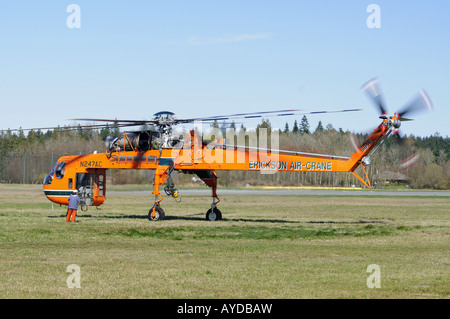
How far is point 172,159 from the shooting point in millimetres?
34625

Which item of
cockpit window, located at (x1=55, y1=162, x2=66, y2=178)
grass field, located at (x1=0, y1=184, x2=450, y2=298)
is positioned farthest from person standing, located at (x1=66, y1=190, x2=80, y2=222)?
cockpit window, located at (x1=55, y1=162, x2=66, y2=178)

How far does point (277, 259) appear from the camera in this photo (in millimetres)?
20016

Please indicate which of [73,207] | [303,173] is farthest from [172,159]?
[303,173]

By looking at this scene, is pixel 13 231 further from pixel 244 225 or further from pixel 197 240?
pixel 244 225

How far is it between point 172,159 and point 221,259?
50.3ft

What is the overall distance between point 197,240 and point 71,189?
45.7ft

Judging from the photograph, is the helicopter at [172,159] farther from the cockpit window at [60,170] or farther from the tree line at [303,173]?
the tree line at [303,173]

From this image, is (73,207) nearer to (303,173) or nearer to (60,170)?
(60,170)

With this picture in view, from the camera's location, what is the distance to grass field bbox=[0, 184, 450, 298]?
48.8 ft

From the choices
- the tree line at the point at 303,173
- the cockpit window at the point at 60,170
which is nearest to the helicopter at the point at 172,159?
the cockpit window at the point at 60,170

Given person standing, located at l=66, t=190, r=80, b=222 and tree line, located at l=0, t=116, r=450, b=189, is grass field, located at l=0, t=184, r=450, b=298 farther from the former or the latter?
tree line, located at l=0, t=116, r=450, b=189

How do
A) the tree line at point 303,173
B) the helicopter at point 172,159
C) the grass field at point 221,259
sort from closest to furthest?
1. the grass field at point 221,259
2. the helicopter at point 172,159
3. the tree line at point 303,173

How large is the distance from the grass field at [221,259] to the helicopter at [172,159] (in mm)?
3112

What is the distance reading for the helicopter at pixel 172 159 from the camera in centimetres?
3212
